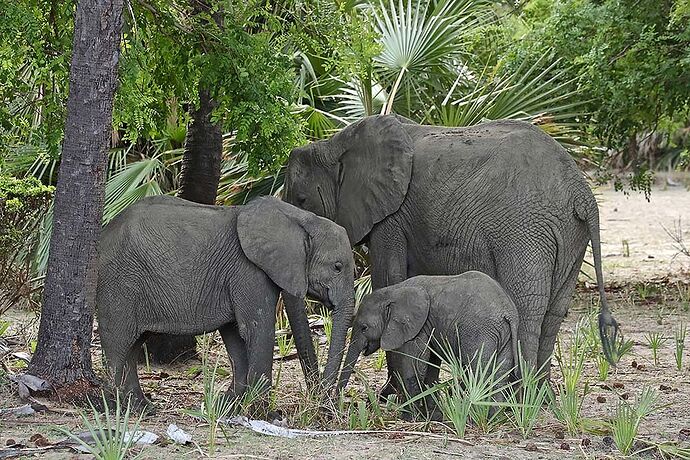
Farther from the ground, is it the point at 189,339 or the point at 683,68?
the point at 683,68

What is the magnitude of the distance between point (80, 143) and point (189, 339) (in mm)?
3151

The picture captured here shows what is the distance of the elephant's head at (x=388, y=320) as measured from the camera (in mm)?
7133

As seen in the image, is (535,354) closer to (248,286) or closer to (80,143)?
(248,286)

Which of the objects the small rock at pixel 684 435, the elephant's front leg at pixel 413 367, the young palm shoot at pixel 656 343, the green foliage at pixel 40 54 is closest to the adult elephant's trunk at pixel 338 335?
the elephant's front leg at pixel 413 367

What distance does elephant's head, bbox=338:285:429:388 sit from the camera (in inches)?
281

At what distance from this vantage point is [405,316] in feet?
23.4

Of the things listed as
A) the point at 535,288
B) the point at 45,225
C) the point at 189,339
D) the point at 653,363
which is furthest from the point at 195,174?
the point at 653,363

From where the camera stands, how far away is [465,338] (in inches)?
Result: 280

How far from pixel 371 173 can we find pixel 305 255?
3.67 feet

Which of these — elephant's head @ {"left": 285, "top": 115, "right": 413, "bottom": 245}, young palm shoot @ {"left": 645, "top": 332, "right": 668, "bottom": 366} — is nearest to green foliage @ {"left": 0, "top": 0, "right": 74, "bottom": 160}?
elephant's head @ {"left": 285, "top": 115, "right": 413, "bottom": 245}

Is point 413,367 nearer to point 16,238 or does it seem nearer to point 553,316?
point 553,316

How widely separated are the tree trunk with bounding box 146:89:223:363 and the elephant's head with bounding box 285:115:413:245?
41.7 inches

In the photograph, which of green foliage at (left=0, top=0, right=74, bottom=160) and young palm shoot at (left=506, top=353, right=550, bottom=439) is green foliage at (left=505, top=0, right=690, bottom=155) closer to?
green foliage at (left=0, top=0, right=74, bottom=160)

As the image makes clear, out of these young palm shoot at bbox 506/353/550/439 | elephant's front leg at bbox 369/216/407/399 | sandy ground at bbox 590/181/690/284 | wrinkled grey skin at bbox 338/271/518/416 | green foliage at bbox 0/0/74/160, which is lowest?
sandy ground at bbox 590/181/690/284
